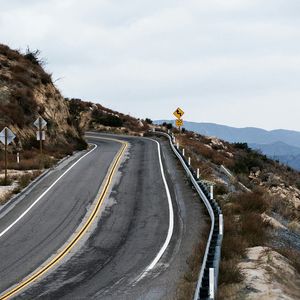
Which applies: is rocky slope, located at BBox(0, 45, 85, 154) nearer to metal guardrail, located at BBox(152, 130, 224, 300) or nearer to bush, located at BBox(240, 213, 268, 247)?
metal guardrail, located at BBox(152, 130, 224, 300)

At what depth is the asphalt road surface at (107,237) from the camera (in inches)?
480

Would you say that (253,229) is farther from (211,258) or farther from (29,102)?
(29,102)

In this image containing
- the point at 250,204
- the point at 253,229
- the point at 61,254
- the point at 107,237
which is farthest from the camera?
the point at 250,204

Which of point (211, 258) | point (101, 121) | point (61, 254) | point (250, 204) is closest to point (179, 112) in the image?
point (101, 121)

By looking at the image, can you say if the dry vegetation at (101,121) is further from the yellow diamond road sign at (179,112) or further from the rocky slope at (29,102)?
the rocky slope at (29,102)

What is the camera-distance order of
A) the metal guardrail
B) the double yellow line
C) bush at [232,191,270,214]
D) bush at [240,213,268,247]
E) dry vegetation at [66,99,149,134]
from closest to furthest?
the metal guardrail < the double yellow line < bush at [240,213,268,247] < bush at [232,191,270,214] < dry vegetation at [66,99,149,134]

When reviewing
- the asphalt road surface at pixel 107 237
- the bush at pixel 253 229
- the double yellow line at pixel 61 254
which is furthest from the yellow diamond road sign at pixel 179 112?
the bush at pixel 253 229

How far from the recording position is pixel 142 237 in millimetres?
16594

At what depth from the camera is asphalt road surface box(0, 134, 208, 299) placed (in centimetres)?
1218

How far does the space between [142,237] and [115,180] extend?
10870mm

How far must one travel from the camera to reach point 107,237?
16.7 metres

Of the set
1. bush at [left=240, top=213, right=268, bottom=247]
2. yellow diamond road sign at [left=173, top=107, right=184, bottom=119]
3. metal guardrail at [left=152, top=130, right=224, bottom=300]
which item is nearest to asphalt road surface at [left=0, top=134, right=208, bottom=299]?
metal guardrail at [left=152, top=130, right=224, bottom=300]

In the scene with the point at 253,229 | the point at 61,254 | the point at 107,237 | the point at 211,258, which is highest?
the point at 211,258

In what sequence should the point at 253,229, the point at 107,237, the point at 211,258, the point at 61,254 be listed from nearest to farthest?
the point at 211,258, the point at 61,254, the point at 253,229, the point at 107,237
